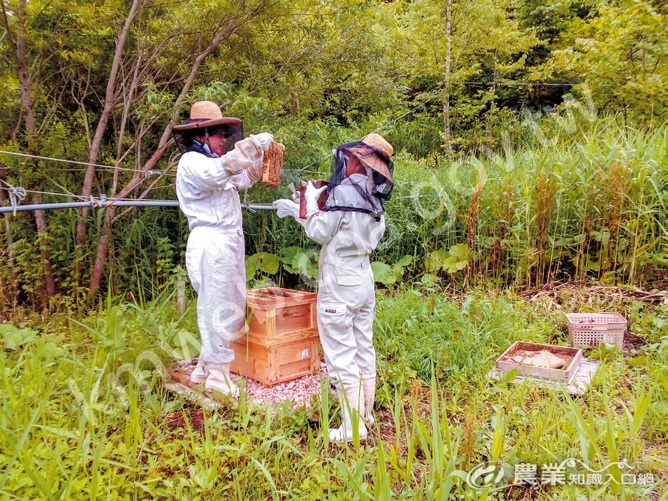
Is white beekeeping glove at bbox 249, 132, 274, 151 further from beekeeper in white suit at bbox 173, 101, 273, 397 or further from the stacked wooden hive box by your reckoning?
the stacked wooden hive box

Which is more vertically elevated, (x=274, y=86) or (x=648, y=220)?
(x=274, y=86)

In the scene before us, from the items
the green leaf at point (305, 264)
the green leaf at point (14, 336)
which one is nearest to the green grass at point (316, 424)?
the green leaf at point (14, 336)

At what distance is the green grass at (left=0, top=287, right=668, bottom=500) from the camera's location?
229cm

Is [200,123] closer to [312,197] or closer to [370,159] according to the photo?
[312,197]

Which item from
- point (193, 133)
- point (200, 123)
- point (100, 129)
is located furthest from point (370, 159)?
point (100, 129)

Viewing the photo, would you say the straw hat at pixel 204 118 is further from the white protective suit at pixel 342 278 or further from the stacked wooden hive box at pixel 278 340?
the stacked wooden hive box at pixel 278 340

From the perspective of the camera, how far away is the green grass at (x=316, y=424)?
229 centimetres

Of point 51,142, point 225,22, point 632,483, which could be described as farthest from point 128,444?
point 225,22

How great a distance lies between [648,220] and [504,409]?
2.89 metres

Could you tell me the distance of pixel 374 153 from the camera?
2.96m

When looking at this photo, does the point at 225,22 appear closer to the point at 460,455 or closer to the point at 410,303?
the point at 410,303

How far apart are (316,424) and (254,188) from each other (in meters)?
2.97

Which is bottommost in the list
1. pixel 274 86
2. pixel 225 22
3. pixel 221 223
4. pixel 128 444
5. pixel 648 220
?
pixel 128 444

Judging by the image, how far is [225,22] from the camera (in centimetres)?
454
